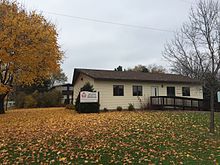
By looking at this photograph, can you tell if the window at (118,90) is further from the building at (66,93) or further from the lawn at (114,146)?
the building at (66,93)

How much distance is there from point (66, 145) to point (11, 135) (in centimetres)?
357

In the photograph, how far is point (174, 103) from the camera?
26.5 m

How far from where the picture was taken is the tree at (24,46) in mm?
19781

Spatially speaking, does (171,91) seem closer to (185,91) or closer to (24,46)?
(185,91)

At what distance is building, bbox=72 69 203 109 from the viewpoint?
2562 cm

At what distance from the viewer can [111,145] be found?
9.59 m

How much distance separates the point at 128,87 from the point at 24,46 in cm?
1094

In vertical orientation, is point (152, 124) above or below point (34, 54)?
below

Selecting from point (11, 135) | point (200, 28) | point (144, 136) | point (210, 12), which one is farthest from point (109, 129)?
point (210, 12)

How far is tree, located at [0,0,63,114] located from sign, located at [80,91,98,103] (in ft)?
13.1

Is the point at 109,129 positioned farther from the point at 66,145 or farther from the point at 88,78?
the point at 88,78

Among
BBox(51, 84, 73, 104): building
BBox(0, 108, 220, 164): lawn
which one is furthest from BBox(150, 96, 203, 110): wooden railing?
BBox(51, 84, 73, 104): building

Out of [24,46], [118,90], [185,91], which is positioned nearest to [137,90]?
[118,90]

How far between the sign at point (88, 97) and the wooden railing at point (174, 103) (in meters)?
6.71
